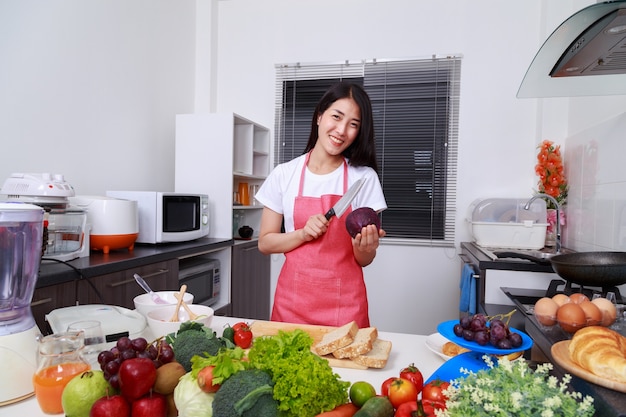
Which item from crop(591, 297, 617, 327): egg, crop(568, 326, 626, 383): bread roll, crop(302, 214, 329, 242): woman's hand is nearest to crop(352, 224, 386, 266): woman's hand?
crop(302, 214, 329, 242): woman's hand

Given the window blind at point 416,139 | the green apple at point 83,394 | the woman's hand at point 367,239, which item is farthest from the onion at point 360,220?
the window blind at point 416,139

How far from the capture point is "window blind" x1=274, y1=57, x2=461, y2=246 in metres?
3.56

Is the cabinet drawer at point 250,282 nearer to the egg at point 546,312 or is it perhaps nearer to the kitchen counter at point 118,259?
the kitchen counter at point 118,259

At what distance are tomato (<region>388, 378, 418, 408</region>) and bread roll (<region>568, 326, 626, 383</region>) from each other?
0.28m

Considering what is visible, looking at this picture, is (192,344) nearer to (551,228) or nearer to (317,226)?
(317,226)

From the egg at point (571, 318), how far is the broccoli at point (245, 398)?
2.53 feet

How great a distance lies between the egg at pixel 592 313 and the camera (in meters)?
1.06

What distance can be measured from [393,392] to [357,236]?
76 centimetres

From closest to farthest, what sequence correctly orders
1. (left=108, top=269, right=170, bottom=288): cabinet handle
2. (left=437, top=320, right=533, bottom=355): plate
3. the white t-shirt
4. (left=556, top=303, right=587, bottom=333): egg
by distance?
1. (left=437, top=320, right=533, bottom=355): plate
2. (left=556, top=303, right=587, bottom=333): egg
3. the white t-shirt
4. (left=108, top=269, right=170, bottom=288): cabinet handle

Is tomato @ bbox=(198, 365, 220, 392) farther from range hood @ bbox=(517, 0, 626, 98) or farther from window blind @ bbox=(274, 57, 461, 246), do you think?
window blind @ bbox=(274, 57, 461, 246)

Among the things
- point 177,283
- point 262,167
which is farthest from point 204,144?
point 177,283

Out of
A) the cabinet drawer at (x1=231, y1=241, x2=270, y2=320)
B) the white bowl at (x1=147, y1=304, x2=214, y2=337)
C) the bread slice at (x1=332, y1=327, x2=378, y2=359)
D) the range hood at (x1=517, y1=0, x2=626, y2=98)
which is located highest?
the range hood at (x1=517, y1=0, x2=626, y2=98)

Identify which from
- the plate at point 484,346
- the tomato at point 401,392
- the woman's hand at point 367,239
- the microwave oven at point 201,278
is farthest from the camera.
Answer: the microwave oven at point 201,278

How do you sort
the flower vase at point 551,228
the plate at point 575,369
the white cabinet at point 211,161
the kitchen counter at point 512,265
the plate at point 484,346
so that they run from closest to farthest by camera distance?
the plate at point 575,369 < the plate at point 484,346 < the kitchen counter at point 512,265 < the flower vase at point 551,228 < the white cabinet at point 211,161
